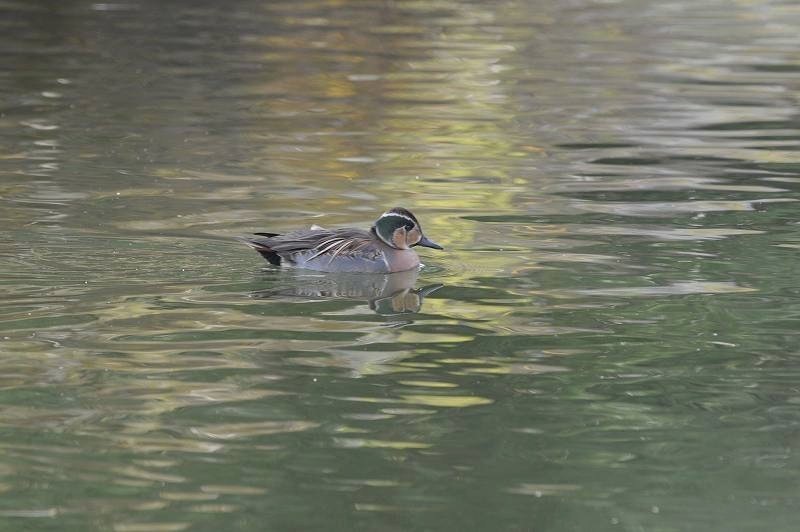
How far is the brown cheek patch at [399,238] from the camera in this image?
1128 centimetres

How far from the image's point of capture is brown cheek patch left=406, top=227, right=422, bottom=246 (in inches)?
446

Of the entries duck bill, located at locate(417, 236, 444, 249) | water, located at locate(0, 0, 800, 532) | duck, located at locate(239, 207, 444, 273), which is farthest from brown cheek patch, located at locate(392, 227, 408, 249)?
water, located at locate(0, 0, 800, 532)

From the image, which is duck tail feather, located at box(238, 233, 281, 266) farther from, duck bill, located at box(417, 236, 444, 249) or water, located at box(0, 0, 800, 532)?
duck bill, located at box(417, 236, 444, 249)

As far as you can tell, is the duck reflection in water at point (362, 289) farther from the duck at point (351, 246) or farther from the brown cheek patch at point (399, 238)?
the brown cheek patch at point (399, 238)

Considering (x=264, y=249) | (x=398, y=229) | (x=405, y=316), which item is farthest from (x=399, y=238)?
(x=405, y=316)

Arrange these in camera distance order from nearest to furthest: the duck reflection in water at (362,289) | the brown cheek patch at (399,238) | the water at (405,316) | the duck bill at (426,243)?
the water at (405,316), the duck reflection in water at (362,289), the brown cheek patch at (399,238), the duck bill at (426,243)

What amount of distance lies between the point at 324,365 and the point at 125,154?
308 inches

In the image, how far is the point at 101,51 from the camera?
26.0m

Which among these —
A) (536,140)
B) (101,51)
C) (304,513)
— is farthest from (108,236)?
(101,51)

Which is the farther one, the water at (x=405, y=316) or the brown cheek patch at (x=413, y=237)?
the brown cheek patch at (x=413, y=237)

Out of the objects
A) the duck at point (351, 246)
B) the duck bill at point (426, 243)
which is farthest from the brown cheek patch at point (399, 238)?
the duck bill at point (426, 243)

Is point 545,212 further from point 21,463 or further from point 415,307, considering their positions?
point 21,463

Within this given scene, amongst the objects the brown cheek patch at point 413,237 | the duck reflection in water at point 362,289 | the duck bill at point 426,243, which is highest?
the brown cheek patch at point 413,237

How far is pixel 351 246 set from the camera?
441 inches
